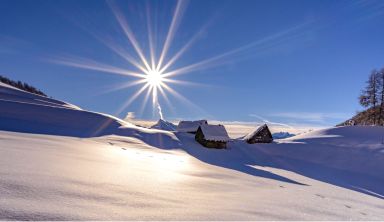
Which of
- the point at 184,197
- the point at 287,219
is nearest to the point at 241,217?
the point at 287,219

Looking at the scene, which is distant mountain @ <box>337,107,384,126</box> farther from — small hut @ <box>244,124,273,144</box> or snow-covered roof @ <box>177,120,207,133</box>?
snow-covered roof @ <box>177,120,207,133</box>

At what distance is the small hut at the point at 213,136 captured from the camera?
3794 centimetres

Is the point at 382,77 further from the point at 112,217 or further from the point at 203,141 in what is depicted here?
the point at 112,217

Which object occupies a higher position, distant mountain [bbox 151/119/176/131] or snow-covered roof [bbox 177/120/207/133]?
distant mountain [bbox 151/119/176/131]

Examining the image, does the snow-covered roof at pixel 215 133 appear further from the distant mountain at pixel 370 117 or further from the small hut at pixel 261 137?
the distant mountain at pixel 370 117

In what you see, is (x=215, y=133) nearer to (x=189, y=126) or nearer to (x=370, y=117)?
(x=189, y=126)

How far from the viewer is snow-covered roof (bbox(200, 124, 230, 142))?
38.2 meters

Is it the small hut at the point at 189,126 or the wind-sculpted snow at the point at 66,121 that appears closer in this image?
the wind-sculpted snow at the point at 66,121

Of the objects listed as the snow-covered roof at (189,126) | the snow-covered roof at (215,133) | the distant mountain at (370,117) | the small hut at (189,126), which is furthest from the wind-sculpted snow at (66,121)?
the distant mountain at (370,117)

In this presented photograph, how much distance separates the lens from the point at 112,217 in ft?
10.6

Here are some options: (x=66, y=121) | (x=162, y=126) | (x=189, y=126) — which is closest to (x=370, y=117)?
(x=189, y=126)

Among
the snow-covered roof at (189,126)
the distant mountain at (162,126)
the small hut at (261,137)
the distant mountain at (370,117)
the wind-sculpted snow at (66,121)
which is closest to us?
the wind-sculpted snow at (66,121)

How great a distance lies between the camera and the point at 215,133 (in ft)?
129

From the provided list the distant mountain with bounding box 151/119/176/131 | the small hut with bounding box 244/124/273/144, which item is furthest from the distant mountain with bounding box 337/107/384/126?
the distant mountain with bounding box 151/119/176/131
